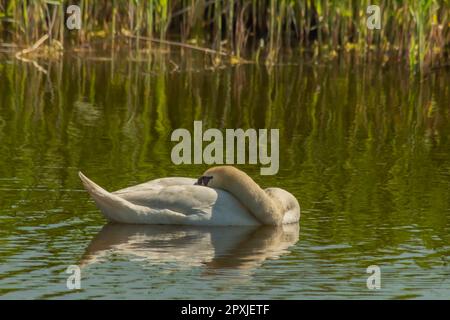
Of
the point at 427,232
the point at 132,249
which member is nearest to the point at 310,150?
the point at 427,232

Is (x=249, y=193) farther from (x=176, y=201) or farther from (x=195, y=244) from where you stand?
(x=195, y=244)

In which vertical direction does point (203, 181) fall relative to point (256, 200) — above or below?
above

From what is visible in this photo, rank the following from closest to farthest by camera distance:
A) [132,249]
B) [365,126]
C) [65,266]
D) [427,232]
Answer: [65,266]
[132,249]
[427,232]
[365,126]

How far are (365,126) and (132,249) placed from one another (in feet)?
20.9

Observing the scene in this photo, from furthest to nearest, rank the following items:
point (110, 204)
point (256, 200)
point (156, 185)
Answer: point (156, 185)
point (256, 200)
point (110, 204)

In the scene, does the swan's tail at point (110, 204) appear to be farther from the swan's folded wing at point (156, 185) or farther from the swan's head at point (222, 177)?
the swan's head at point (222, 177)

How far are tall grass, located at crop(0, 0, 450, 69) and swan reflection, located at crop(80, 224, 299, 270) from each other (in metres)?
7.72

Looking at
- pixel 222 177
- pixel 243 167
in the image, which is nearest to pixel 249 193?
pixel 222 177

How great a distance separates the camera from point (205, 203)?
403 inches

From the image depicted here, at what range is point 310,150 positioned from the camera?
13.4m

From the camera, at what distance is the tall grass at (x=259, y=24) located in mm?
18516

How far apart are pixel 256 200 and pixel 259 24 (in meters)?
11.4

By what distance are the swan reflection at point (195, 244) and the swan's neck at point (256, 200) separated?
8 centimetres
